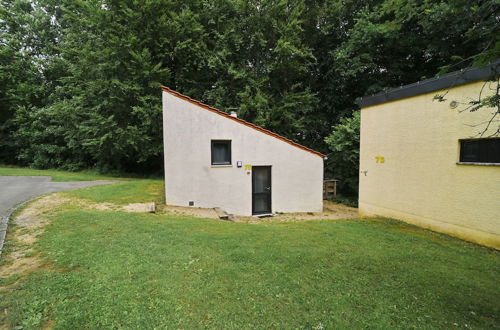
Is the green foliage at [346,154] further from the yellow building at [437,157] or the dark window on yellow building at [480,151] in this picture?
the dark window on yellow building at [480,151]

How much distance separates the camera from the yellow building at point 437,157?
593cm

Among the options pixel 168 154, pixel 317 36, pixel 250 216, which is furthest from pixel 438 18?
pixel 168 154

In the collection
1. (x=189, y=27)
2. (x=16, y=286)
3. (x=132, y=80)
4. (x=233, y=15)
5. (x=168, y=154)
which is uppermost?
(x=233, y=15)

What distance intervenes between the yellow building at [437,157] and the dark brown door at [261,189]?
157 inches

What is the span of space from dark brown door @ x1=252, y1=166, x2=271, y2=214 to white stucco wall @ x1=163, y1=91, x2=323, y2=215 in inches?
8.6

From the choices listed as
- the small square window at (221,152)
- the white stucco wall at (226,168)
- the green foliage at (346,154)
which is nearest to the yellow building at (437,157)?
the white stucco wall at (226,168)

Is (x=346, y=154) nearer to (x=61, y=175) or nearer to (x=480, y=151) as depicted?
(x=480, y=151)

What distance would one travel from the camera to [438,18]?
10.5 m

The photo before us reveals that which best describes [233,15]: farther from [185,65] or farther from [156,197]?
[156,197]

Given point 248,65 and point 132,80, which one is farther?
point 248,65

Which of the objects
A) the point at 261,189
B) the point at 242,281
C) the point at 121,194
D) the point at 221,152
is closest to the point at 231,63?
the point at 221,152

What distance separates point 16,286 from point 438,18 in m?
15.6

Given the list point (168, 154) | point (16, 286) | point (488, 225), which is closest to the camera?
point (16, 286)

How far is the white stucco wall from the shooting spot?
30.3 ft
